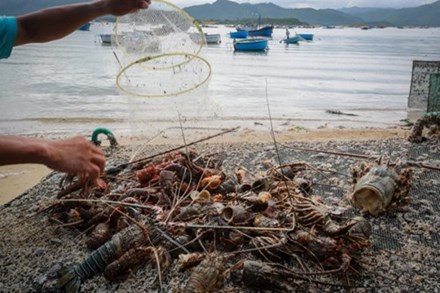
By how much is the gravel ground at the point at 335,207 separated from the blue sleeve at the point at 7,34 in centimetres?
178

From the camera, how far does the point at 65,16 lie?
3.25 meters

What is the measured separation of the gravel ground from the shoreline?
144cm

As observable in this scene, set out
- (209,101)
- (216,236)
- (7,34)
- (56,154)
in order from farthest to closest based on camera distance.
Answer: (209,101) → (216,236) → (7,34) → (56,154)

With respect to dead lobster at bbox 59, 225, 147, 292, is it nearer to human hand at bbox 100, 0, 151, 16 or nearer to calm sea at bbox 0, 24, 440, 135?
human hand at bbox 100, 0, 151, 16

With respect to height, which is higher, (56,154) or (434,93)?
(56,154)

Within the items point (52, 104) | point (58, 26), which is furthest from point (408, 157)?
point (52, 104)

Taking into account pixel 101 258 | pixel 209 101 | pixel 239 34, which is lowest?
pixel 101 258

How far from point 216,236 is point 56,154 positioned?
1958 mm

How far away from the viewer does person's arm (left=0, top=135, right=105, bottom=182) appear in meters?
1.77

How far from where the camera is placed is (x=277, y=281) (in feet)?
9.64

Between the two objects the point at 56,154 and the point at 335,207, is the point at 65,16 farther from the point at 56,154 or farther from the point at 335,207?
the point at 335,207

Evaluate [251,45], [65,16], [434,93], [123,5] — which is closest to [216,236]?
[123,5]

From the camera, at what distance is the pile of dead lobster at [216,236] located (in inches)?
120

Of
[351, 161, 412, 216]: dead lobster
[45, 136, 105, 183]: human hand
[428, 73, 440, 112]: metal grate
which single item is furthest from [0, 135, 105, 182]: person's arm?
[428, 73, 440, 112]: metal grate
